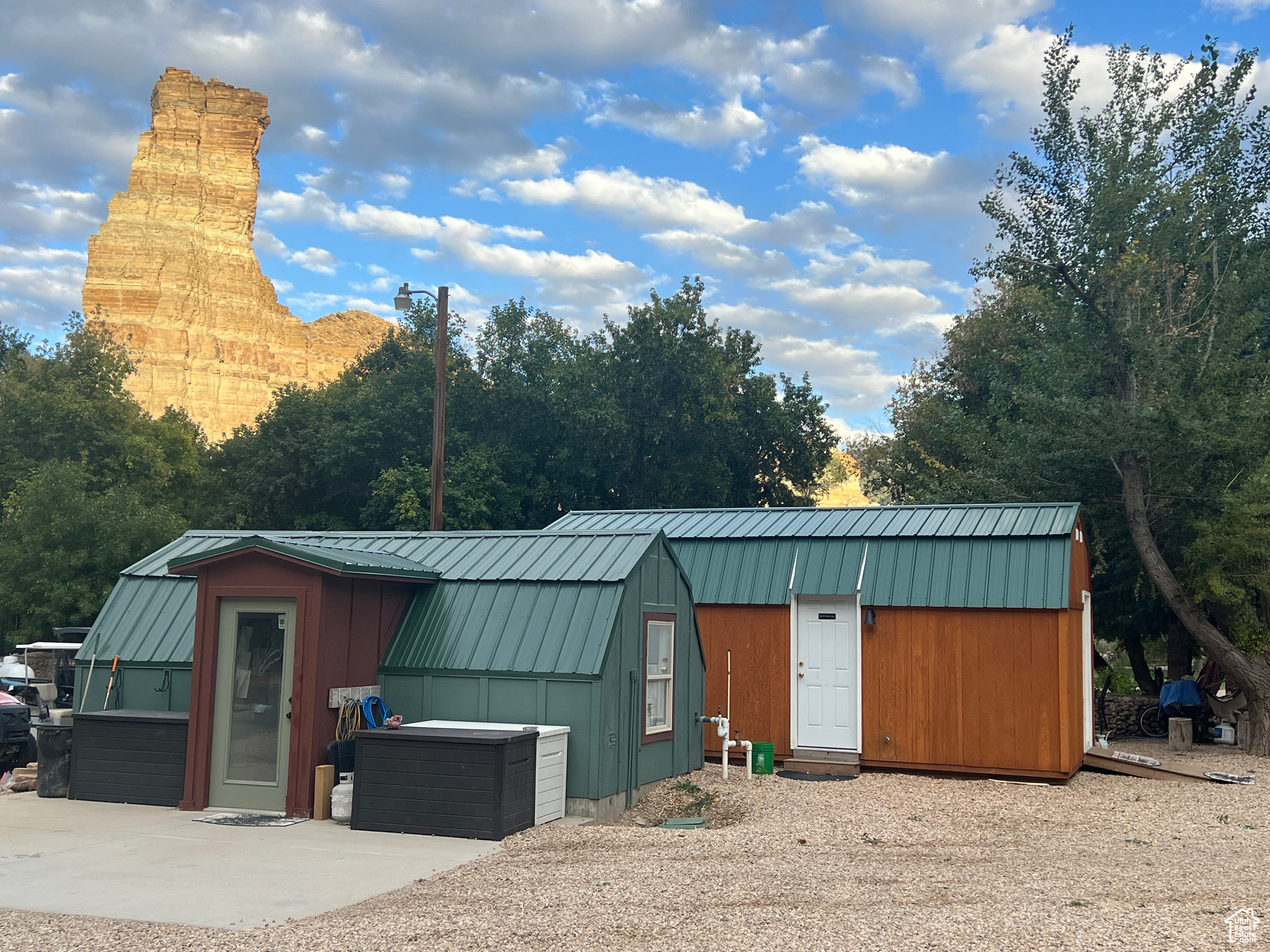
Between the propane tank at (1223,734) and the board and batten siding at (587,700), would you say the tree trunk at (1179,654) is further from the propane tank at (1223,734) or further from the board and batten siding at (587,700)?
the board and batten siding at (587,700)

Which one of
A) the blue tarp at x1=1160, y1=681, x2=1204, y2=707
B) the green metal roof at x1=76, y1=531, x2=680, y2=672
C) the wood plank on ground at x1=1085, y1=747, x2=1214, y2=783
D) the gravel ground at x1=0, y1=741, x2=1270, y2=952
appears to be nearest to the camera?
the gravel ground at x1=0, y1=741, x2=1270, y2=952

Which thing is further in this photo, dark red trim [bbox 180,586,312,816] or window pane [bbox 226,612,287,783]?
window pane [bbox 226,612,287,783]

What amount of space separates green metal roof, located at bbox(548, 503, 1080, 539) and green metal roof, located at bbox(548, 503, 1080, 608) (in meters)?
0.02

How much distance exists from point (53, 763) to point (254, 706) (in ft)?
7.74

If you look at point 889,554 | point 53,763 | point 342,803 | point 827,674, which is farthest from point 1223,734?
point 53,763

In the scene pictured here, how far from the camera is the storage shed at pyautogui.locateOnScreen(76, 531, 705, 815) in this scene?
9.44 metres

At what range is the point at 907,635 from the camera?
12.6 metres

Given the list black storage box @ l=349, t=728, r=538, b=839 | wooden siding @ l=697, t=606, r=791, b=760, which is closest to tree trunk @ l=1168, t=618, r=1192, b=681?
Result: wooden siding @ l=697, t=606, r=791, b=760

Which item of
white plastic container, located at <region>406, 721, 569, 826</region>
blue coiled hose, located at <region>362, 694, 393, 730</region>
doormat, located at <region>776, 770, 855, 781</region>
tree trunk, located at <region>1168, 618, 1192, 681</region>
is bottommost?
doormat, located at <region>776, 770, 855, 781</region>

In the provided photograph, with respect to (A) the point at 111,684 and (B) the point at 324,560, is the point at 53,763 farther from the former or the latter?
(B) the point at 324,560

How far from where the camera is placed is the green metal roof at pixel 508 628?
982 cm

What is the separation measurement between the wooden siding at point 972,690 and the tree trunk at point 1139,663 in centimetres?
768

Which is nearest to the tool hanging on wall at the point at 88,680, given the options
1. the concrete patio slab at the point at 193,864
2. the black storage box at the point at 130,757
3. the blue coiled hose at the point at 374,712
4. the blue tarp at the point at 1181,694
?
the black storage box at the point at 130,757

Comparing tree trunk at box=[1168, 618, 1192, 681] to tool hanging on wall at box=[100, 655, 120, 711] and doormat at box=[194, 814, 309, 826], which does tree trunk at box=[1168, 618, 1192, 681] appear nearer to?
doormat at box=[194, 814, 309, 826]
